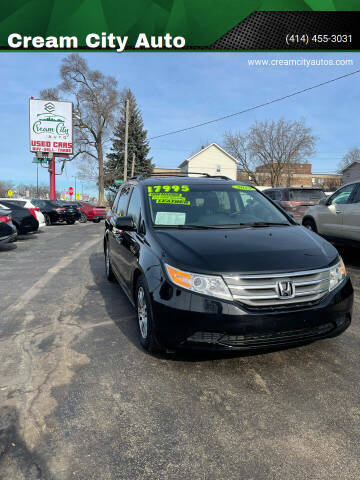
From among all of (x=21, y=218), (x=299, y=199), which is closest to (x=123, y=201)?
(x=21, y=218)

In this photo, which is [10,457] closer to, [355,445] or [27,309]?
A: [355,445]

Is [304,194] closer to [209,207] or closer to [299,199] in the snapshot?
[299,199]

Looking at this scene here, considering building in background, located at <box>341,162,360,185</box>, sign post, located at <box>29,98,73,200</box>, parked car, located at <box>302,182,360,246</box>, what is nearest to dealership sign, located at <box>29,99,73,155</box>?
sign post, located at <box>29,98,73,200</box>

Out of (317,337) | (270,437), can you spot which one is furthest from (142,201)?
(270,437)

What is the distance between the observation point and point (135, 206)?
14.3ft

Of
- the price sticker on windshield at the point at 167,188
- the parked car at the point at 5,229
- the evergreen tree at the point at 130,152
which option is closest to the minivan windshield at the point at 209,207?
the price sticker on windshield at the point at 167,188

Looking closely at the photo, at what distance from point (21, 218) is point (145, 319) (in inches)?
439

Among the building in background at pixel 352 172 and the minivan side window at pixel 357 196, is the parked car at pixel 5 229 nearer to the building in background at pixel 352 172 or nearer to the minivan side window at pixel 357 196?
the minivan side window at pixel 357 196

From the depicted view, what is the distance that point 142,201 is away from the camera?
13.3 feet

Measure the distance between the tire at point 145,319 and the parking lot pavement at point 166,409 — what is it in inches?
6.0

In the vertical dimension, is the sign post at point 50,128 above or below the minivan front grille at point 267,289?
above

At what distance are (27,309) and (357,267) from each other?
6109 mm

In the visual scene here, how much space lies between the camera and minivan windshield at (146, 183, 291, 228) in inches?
149

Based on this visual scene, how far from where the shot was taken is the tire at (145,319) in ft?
9.65
